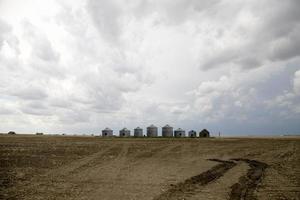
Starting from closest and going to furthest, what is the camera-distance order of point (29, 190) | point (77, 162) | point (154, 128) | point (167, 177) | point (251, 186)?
point (29, 190), point (251, 186), point (167, 177), point (77, 162), point (154, 128)

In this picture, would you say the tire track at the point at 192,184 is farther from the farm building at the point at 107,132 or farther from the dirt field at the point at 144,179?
the farm building at the point at 107,132

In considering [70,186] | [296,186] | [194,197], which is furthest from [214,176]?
[70,186]

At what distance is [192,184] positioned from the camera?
2120 cm

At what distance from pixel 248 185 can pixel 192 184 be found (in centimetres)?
321

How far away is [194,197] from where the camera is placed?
687 inches

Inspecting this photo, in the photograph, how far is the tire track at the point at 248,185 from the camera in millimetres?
17500

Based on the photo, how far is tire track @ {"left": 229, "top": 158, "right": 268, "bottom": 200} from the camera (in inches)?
689

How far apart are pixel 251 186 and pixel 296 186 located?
2550 mm

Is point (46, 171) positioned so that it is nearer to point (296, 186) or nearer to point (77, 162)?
point (77, 162)

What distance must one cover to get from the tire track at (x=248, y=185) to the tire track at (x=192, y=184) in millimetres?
1870

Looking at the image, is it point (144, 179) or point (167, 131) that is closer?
point (144, 179)

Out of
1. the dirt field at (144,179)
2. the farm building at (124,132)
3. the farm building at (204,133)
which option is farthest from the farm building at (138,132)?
the dirt field at (144,179)

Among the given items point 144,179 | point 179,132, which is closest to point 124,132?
point 179,132

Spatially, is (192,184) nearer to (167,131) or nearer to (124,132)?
(167,131)
